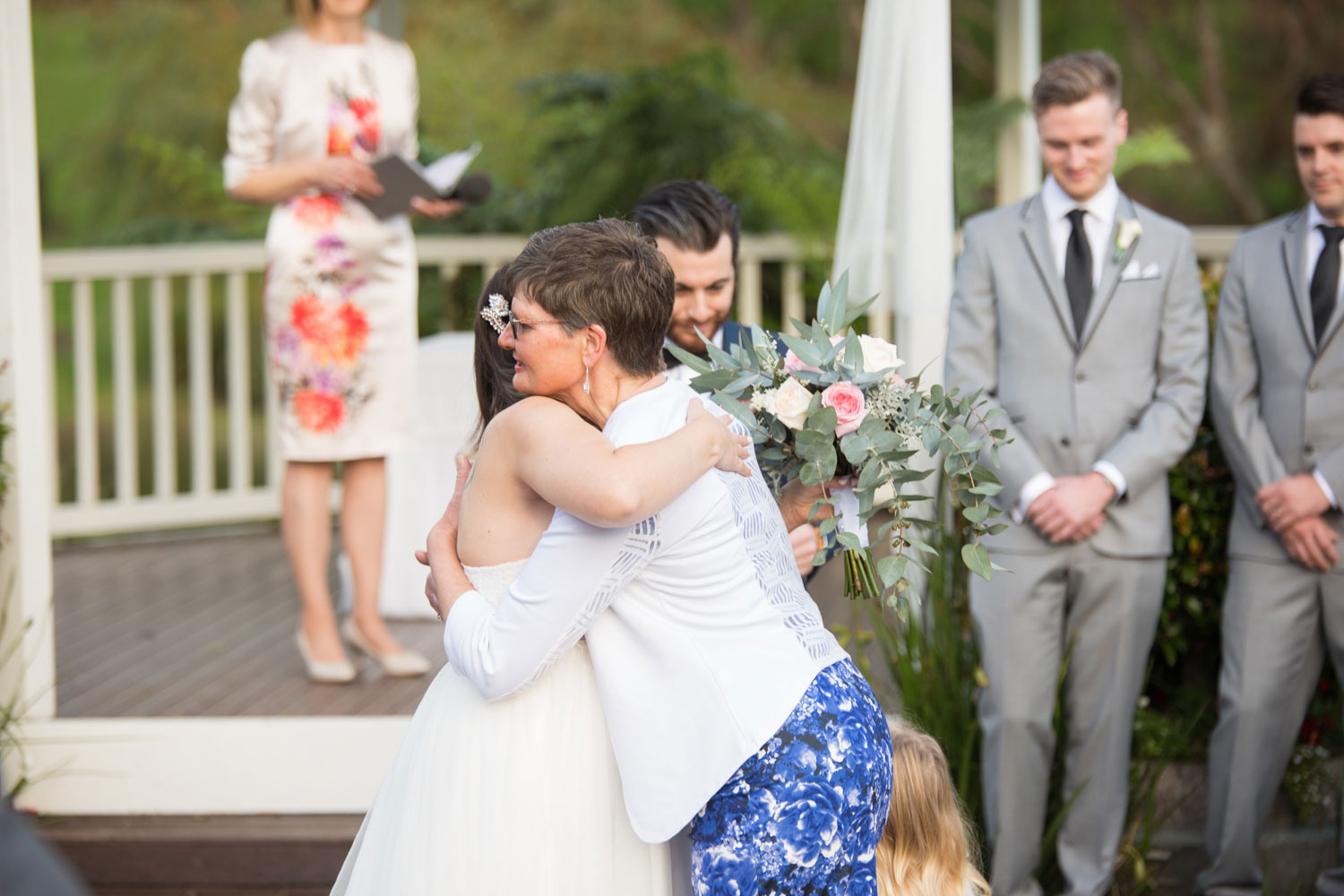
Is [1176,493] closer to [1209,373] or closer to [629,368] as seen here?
Result: [1209,373]

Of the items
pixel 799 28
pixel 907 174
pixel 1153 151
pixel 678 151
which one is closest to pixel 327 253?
pixel 907 174

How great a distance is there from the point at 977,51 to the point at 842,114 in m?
1.74

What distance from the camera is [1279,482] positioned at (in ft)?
11.5

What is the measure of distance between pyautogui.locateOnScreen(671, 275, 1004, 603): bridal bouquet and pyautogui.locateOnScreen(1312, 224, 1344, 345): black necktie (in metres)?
1.46

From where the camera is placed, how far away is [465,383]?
5465 millimetres

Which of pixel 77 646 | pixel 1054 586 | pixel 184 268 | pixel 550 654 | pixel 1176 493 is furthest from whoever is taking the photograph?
pixel 184 268

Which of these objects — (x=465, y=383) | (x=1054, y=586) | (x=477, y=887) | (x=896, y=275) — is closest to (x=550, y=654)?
(x=477, y=887)

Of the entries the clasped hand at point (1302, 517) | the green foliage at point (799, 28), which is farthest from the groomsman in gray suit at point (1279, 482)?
the green foliage at point (799, 28)

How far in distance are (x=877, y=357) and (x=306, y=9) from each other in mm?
2772

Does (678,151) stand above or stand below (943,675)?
above

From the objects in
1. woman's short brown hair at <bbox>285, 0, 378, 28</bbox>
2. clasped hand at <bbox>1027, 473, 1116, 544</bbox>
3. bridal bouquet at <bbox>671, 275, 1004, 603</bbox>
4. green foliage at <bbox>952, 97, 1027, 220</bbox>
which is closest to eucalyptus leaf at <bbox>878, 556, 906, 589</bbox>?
bridal bouquet at <bbox>671, 275, 1004, 603</bbox>

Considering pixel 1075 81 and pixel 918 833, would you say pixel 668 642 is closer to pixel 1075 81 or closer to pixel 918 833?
pixel 918 833

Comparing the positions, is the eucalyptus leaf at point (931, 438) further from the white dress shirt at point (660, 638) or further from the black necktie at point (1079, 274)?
the black necktie at point (1079, 274)

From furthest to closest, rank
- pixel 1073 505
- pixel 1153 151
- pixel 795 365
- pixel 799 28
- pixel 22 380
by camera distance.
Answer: pixel 799 28, pixel 1153 151, pixel 22 380, pixel 1073 505, pixel 795 365
